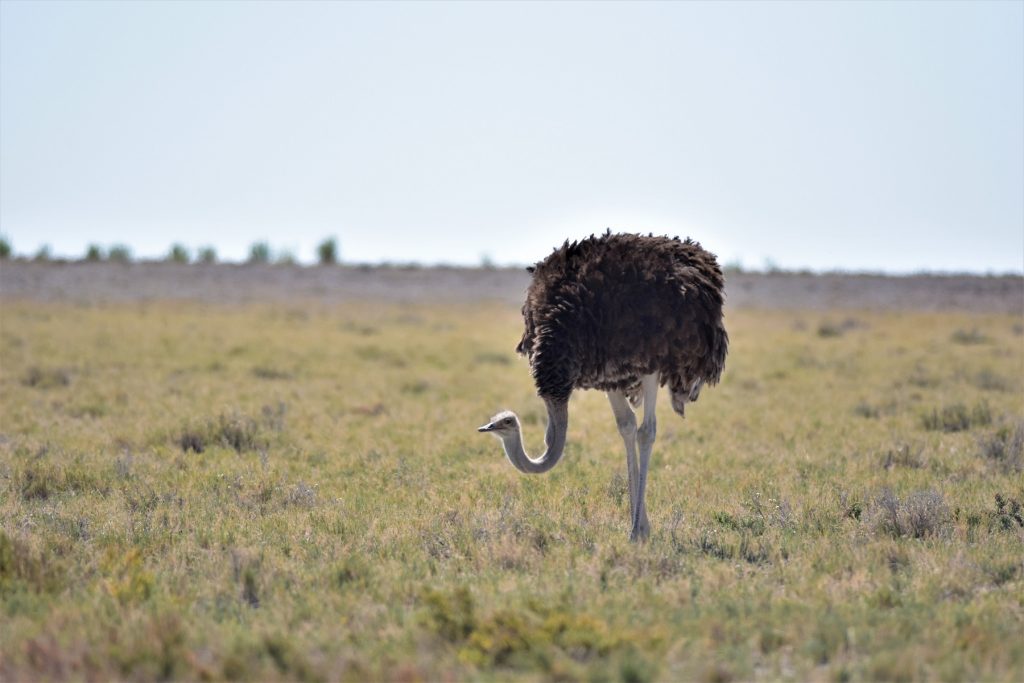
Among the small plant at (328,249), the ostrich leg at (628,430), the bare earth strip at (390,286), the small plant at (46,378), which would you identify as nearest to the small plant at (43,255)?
the bare earth strip at (390,286)

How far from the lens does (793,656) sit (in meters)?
5.30

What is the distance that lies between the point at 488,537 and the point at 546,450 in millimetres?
693

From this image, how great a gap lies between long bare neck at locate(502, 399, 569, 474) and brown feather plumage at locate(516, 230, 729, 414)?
0.16 metres

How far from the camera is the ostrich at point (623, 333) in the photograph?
7.83 meters

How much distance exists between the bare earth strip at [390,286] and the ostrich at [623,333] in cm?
3363

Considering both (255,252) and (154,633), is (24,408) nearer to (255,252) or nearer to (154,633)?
(154,633)

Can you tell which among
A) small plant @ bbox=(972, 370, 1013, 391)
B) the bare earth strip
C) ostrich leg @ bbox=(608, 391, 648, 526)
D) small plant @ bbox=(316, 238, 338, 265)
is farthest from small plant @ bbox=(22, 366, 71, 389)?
small plant @ bbox=(316, 238, 338, 265)

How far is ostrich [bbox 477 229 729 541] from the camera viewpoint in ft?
25.7

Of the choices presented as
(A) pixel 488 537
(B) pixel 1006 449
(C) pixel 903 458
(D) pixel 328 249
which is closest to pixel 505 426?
(A) pixel 488 537

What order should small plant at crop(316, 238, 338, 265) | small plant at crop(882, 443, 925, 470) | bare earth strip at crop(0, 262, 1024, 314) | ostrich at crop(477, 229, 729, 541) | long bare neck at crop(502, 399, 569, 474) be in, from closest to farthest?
long bare neck at crop(502, 399, 569, 474) → ostrich at crop(477, 229, 729, 541) → small plant at crop(882, 443, 925, 470) → bare earth strip at crop(0, 262, 1024, 314) → small plant at crop(316, 238, 338, 265)

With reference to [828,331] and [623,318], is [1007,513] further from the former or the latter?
[828,331]

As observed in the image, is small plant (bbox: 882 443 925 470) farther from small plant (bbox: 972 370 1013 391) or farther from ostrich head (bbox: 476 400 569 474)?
small plant (bbox: 972 370 1013 391)

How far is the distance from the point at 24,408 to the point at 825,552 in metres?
10.6

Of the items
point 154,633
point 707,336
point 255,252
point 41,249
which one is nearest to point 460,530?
point 707,336
